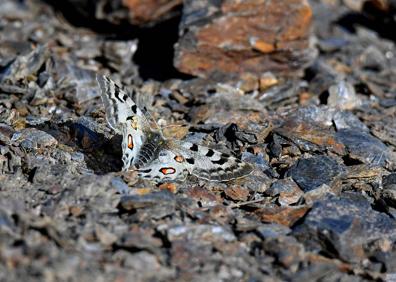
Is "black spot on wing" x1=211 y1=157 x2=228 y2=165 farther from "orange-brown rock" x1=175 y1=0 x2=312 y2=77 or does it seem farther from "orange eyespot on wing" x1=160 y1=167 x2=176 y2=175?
"orange-brown rock" x1=175 y1=0 x2=312 y2=77

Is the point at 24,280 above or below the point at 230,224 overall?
above

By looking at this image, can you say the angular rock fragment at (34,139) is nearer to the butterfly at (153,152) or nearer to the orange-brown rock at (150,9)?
the butterfly at (153,152)

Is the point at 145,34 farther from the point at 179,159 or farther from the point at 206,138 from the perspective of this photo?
the point at 179,159

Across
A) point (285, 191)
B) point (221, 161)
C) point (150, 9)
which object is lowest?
point (285, 191)

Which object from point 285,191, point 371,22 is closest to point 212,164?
point 285,191

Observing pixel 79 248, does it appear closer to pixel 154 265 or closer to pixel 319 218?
pixel 154 265

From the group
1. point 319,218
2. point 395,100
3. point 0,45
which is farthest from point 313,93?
point 0,45

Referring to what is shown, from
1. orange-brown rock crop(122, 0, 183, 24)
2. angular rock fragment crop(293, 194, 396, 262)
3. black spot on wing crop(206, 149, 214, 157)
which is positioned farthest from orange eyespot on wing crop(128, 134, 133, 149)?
orange-brown rock crop(122, 0, 183, 24)
